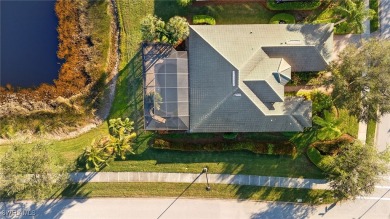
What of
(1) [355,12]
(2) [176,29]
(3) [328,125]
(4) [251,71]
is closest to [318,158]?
(3) [328,125]

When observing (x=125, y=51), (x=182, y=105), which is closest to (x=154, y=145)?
(x=182, y=105)

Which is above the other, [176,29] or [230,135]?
[176,29]

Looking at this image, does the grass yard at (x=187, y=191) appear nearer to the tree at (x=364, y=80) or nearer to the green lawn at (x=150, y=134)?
the green lawn at (x=150, y=134)

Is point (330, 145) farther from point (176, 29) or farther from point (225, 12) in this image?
point (176, 29)

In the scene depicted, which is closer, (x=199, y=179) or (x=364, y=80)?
(x=364, y=80)

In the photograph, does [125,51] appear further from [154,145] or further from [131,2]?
[154,145]

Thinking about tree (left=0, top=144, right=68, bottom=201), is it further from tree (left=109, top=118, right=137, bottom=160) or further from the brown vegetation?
tree (left=109, top=118, right=137, bottom=160)

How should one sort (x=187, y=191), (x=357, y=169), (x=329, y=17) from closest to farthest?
(x=357, y=169)
(x=329, y=17)
(x=187, y=191)
